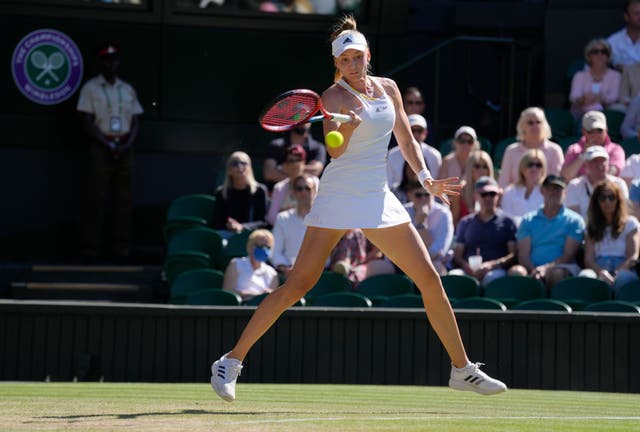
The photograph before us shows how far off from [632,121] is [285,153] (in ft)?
10.7

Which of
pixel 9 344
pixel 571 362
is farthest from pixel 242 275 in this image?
pixel 571 362

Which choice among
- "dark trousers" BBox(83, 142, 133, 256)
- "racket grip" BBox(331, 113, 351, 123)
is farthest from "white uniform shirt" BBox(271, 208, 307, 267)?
"racket grip" BBox(331, 113, 351, 123)

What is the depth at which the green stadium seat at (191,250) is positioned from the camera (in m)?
11.4

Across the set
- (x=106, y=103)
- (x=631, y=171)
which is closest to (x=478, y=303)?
(x=631, y=171)

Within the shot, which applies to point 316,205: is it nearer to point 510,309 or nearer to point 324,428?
point 324,428

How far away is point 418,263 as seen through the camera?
6.32 meters

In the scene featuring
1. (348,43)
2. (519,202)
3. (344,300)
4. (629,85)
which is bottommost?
(344,300)

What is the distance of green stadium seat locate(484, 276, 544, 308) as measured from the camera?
10.3 metres

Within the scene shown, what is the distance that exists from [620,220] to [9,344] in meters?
4.77

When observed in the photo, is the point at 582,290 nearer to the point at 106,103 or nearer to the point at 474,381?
the point at 474,381

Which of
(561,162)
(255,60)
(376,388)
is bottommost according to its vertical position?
(376,388)

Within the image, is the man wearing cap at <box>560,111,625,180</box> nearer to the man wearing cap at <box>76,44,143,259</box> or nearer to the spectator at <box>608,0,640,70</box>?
the spectator at <box>608,0,640,70</box>

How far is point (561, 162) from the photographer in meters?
11.7

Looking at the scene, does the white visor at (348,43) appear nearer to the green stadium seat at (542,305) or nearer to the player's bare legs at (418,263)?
the player's bare legs at (418,263)
